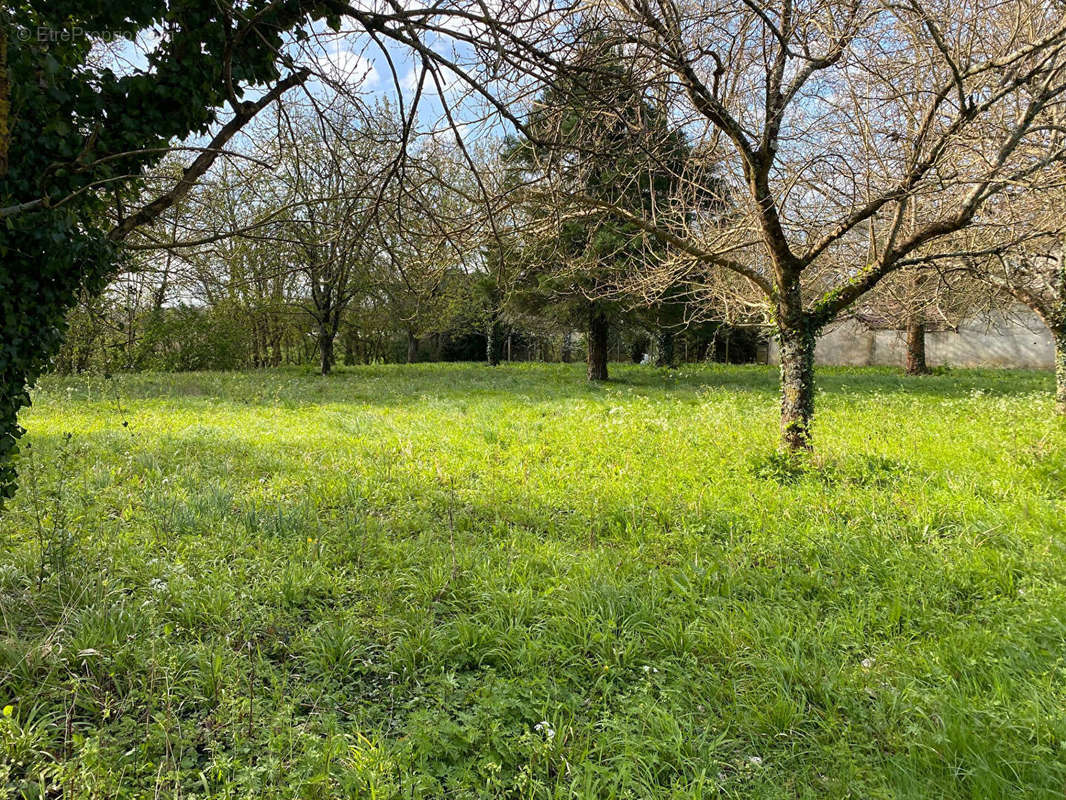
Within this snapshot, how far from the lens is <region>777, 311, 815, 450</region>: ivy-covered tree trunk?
5.73 m

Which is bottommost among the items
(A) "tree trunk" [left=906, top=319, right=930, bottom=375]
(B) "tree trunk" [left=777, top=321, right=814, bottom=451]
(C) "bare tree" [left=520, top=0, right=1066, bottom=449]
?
(B) "tree trunk" [left=777, top=321, right=814, bottom=451]

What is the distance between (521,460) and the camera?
6.23 m

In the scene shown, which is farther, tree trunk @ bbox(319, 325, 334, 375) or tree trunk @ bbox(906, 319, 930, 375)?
tree trunk @ bbox(906, 319, 930, 375)

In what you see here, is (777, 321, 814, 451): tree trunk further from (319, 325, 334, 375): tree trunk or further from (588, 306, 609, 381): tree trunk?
(319, 325, 334, 375): tree trunk

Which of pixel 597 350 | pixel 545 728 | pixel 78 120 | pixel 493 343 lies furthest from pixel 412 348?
pixel 545 728

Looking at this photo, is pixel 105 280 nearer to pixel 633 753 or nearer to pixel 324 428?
pixel 633 753

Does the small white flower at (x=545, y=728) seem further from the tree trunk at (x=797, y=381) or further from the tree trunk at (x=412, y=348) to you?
the tree trunk at (x=412, y=348)

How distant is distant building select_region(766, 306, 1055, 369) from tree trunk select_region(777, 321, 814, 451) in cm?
1648

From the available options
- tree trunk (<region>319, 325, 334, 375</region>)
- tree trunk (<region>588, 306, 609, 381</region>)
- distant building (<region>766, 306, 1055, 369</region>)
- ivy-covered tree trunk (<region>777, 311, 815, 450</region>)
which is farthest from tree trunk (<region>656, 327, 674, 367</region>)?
ivy-covered tree trunk (<region>777, 311, 815, 450</region>)

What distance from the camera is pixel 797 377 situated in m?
5.80

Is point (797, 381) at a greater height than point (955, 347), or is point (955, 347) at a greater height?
point (955, 347)

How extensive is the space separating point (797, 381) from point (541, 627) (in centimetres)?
435

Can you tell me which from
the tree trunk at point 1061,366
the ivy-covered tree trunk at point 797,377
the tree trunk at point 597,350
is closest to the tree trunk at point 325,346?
the tree trunk at point 597,350

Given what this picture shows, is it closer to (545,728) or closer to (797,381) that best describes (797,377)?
(797,381)
